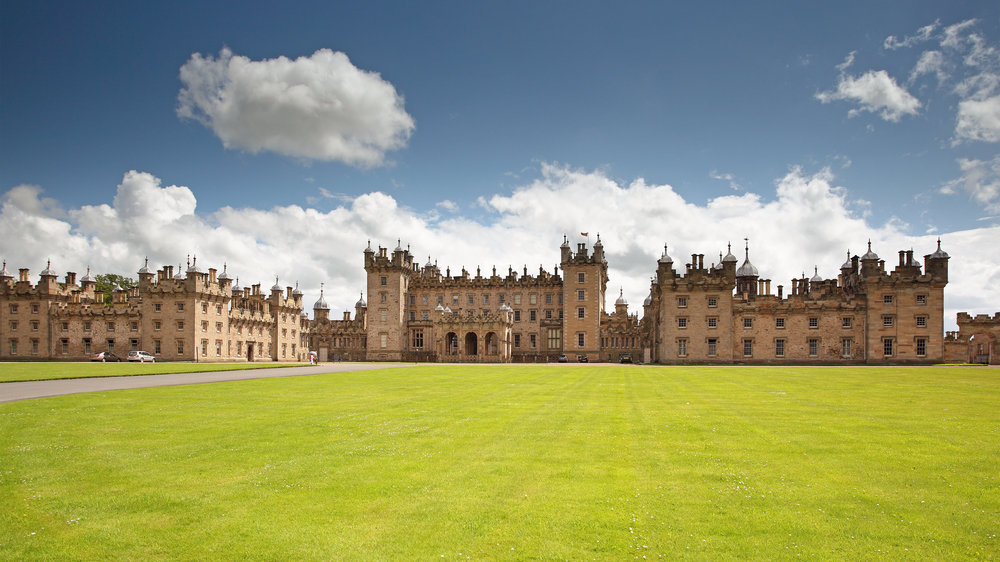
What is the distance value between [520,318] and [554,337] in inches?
233

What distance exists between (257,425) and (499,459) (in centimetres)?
714

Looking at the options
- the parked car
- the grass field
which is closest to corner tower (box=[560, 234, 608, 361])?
the parked car

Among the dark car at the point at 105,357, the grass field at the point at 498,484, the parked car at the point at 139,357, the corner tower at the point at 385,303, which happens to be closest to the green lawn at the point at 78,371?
the grass field at the point at 498,484

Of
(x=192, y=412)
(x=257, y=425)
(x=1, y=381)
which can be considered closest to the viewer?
(x=257, y=425)

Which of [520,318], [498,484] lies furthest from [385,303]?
[498,484]

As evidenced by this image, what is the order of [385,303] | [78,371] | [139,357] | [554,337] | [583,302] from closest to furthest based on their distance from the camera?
1. [78,371]
2. [139,357]
3. [583,302]
4. [554,337]
5. [385,303]

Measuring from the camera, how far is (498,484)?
368 inches

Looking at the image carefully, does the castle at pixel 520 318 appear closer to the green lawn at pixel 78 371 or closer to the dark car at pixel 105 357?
the dark car at pixel 105 357

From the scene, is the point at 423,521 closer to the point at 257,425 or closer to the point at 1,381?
the point at 257,425

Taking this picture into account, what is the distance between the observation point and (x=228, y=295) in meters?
80.7

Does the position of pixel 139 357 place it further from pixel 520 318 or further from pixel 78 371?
pixel 520 318

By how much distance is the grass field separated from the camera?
23.1 feet

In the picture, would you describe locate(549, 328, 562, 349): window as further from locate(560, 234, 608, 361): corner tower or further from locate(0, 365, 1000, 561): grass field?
locate(0, 365, 1000, 561): grass field

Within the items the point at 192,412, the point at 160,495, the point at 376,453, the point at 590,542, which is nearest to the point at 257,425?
the point at 192,412
